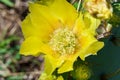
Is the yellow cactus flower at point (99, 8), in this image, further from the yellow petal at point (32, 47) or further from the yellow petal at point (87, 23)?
the yellow petal at point (32, 47)

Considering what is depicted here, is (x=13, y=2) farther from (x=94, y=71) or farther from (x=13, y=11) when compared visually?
(x=94, y=71)

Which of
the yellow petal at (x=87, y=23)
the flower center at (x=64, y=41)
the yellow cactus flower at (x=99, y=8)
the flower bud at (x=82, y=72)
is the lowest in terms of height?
the flower bud at (x=82, y=72)

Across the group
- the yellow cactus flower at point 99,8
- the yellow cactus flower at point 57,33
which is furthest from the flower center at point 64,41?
the yellow cactus flower at point 99,8

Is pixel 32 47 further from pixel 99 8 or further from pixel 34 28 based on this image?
pixel 99 8

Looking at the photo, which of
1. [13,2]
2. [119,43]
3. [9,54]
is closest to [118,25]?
[119,43]

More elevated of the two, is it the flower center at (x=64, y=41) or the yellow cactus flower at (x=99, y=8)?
the yellow cactus flower at (x=99, y=8)

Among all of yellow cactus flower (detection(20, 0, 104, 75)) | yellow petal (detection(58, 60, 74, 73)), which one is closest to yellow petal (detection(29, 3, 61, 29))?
yellow cactus flower (detection(20, 0, 104, 75))
